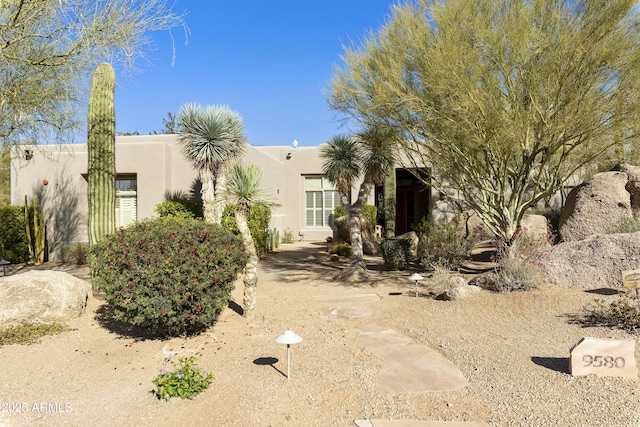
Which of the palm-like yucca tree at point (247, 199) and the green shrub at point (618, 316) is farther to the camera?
the palm-like yucca tree at point (247, 199)

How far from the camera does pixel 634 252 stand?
721cm

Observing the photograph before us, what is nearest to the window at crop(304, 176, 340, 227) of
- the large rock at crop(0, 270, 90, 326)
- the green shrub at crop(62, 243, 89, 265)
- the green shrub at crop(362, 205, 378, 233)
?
the green shrub at crop(362, 205, 378, 233)

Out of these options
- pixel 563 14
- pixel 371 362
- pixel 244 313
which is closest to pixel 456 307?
pixel 371 362

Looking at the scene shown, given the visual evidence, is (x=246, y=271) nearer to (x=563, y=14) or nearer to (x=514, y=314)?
(x=514, y=314)

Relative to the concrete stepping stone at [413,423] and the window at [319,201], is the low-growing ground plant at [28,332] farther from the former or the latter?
the window at [319,201]

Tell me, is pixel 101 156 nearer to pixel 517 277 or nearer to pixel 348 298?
pixel 348 298

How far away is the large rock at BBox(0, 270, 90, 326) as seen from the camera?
561cm

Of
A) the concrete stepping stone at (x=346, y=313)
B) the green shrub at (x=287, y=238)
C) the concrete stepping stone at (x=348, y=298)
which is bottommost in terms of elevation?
the concrete stepping stone at (x=346, y=313)

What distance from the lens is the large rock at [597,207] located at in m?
10.1

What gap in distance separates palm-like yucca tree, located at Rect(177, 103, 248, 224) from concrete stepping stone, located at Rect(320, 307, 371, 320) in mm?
5239

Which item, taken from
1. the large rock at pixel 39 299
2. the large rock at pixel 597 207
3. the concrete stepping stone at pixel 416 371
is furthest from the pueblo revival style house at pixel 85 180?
the concrete stepping stone at pixel 416 371

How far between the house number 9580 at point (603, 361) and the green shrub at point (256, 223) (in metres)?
9.24

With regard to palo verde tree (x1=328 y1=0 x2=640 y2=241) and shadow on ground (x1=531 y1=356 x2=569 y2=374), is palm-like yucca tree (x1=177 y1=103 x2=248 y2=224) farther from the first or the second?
shadow on ground (x1=531 y1=356 x2=569 y2=374)

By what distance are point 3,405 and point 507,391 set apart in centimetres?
457
